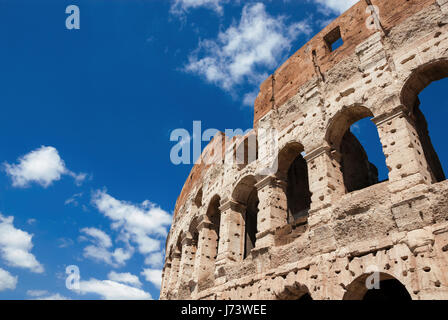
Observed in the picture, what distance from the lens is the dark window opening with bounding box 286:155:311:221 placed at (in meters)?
10.9

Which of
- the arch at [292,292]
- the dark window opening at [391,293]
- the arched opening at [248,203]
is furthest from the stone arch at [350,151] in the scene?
the arched opening at [248,203]

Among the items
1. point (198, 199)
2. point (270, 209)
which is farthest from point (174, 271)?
point (270, 209)

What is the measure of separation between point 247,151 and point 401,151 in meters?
5.49

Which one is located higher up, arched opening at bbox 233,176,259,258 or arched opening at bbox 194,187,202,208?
arched opening at bbox 194,187,202,208

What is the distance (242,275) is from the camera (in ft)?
26.9

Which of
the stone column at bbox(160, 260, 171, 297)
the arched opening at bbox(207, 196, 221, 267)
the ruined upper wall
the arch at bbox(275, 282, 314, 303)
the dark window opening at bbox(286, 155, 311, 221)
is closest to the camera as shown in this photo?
the arch at bbox(275, 282, 314, 303)

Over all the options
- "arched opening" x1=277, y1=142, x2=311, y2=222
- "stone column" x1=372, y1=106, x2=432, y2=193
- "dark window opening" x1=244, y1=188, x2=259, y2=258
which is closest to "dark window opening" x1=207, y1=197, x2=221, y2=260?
"dark window opening" x1=244, y1=188, x2=259, y2=258

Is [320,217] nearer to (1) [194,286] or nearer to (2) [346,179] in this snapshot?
(2) [346,179]

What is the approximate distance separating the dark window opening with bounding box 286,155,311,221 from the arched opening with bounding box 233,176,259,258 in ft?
4.08

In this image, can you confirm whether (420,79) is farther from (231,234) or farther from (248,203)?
(248,203)

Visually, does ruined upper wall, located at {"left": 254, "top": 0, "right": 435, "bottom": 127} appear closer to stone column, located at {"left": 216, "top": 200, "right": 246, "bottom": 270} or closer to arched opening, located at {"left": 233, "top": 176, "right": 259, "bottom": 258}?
arched opening, located at {"left": 233, "top": 176, "right": 259, "bottom": 258}

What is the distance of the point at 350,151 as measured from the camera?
Result: 1033 cm
